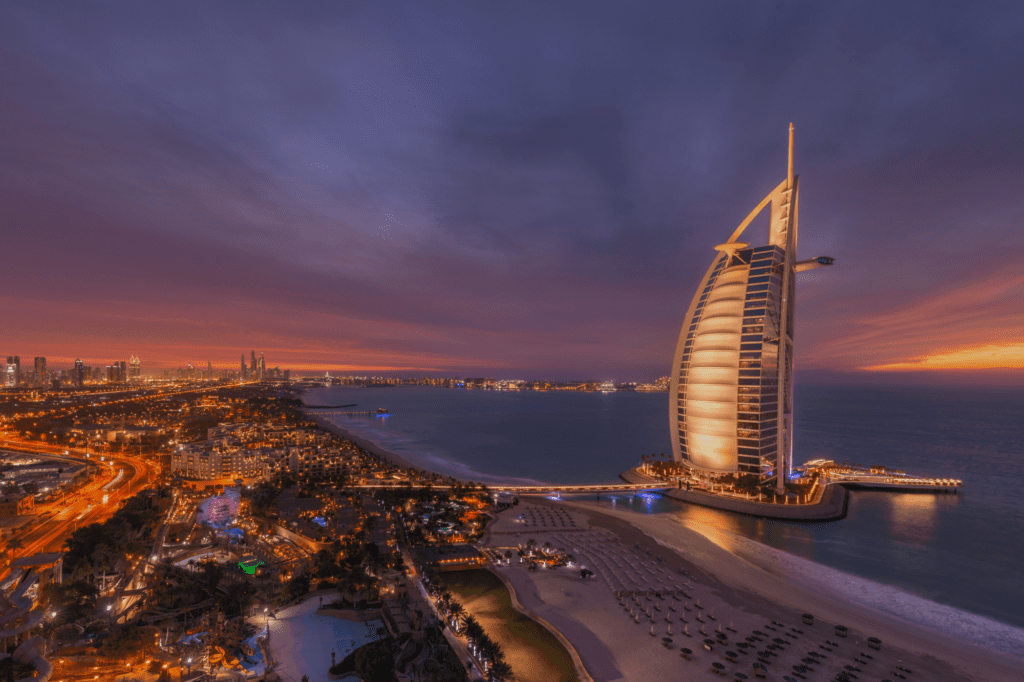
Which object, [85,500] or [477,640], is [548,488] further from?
[85,500]

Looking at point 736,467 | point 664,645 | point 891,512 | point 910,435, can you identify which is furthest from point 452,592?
point 910,435

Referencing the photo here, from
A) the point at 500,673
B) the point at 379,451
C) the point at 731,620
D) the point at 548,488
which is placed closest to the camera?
the point at 500,673

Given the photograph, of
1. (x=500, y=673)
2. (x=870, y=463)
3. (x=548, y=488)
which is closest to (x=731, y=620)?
(x=500, y=673)

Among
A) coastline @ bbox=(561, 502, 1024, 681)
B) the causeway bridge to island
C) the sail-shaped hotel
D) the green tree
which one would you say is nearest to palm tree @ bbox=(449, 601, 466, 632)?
the green tree

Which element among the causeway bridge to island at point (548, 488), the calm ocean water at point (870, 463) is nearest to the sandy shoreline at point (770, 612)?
the calm ocean water at point (870, 463)

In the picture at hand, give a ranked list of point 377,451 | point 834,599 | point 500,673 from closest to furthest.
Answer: point 500,673 → point 834,599 → point 377,451
